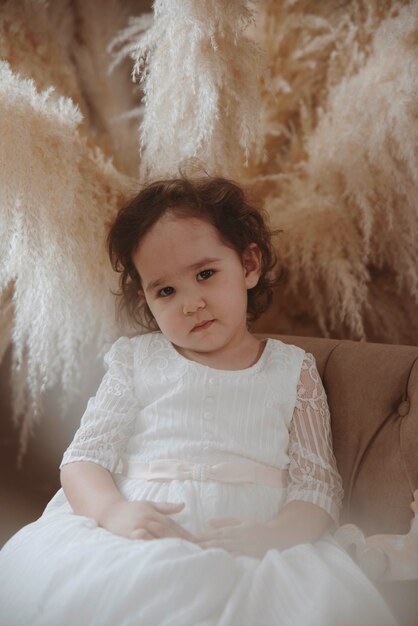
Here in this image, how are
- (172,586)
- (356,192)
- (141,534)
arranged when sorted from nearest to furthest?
(172,586), (141,534), (356,192)

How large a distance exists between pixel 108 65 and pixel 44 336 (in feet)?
2.41

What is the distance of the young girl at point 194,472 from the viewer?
69 cm

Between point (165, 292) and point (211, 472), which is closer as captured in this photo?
point (211, 472)

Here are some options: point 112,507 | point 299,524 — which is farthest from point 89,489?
point 299,524

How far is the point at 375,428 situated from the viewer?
104 centimetres

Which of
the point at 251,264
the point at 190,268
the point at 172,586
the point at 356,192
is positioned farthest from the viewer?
the point at 356,192

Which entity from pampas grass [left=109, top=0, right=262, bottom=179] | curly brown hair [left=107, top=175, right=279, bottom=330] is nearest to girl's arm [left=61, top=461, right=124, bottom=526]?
curly brown hair [left=107, top=175, right=279, bottom=330]

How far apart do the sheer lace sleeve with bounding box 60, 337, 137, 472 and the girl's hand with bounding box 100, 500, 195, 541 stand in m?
0.11

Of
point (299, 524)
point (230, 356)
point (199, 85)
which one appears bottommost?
point (299, 524)

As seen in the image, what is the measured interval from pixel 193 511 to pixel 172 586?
197mm

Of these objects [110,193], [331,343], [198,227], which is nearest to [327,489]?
[331,343]

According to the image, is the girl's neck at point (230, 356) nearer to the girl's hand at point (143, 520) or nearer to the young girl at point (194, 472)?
the young girl at point (194, 472)

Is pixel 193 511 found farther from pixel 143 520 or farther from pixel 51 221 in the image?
pixel 51 221

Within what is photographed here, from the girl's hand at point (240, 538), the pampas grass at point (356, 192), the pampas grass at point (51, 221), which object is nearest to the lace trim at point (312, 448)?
the girl's hand at point (240, 538)
